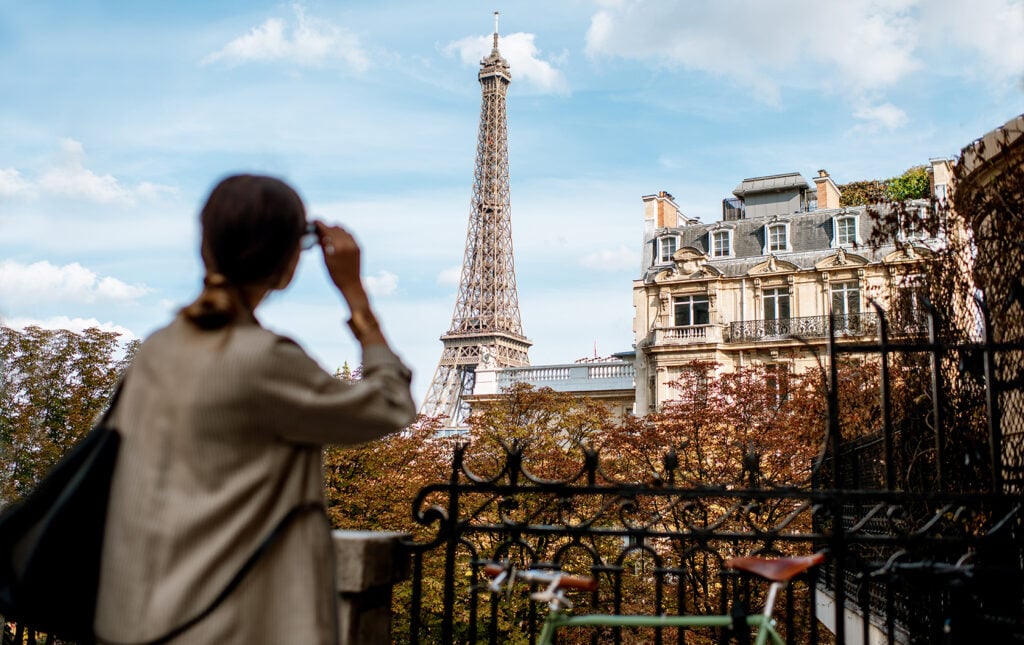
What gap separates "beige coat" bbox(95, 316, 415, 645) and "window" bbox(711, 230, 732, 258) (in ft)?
124

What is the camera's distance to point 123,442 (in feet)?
6.79

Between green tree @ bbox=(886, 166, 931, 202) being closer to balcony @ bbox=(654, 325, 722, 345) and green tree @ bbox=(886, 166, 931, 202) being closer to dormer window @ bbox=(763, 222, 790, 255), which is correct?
dormer window @ bbox=(763, 222, 790, 255)

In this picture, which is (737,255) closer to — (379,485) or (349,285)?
(379,485)

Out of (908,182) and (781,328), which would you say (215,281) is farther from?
(908,182)

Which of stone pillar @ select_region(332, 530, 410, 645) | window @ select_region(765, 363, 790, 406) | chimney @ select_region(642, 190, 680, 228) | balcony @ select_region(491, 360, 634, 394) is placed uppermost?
chimney @ select_region(642, 190, 680, 228)

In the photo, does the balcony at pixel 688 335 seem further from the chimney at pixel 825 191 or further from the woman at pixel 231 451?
the woman at pixel 231 451

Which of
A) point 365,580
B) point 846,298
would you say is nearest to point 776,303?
point 846,298

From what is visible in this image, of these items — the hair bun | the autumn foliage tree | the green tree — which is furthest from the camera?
the green tree

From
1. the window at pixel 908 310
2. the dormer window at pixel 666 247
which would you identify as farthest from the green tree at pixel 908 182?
the window at pixel 908 310

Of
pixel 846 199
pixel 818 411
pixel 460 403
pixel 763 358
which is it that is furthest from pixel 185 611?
pixel 460 403

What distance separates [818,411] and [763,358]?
18.3m

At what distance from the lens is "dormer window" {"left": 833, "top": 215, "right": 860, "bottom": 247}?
3628 centimetres

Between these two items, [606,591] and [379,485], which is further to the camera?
[379,485]

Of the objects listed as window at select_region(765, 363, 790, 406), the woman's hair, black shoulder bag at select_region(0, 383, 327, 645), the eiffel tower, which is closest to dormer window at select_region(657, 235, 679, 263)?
window at select_region(765, 363, 790, 406)
